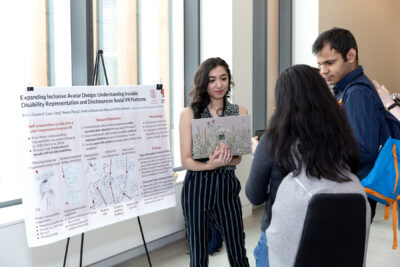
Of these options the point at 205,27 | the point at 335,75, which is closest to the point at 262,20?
the point at 205,27

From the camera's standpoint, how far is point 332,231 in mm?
1326

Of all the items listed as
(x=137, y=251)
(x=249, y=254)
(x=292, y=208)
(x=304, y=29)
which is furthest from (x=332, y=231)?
(x=304, y=29)

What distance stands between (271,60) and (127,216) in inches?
143

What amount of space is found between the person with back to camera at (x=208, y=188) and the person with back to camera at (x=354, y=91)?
1.99 ft

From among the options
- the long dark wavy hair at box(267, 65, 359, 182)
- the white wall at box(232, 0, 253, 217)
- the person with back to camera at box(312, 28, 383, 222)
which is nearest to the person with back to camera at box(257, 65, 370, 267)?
the long dark wavy hair at box(267, 65, 359, 182)

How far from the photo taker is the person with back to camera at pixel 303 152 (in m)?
1.34

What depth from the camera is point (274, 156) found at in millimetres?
1437

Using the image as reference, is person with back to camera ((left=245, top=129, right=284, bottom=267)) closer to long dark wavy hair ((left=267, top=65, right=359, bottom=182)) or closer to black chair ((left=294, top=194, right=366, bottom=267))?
long dark wavy hair ((left=267, top=65, right=359, bottom=182))

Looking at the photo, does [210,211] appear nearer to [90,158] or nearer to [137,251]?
[90,158]

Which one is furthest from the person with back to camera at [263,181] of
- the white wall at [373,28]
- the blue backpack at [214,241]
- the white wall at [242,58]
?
the white wall at [373,28]

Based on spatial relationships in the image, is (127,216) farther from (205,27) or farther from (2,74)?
(205,27)

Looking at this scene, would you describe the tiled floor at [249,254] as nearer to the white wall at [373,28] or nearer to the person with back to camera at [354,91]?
the person with back to camera at [354,91]

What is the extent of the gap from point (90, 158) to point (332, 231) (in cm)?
140

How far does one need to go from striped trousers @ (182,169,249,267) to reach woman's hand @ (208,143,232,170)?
0.07m
